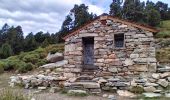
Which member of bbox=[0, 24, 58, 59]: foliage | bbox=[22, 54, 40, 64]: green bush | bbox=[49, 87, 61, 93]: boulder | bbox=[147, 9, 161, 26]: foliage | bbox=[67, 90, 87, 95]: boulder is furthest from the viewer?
bbox=[147, 9, 161, 26]: foliage

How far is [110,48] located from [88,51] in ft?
4.61

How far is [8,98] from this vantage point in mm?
7961

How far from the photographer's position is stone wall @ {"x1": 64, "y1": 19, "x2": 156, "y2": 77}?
13935 mm

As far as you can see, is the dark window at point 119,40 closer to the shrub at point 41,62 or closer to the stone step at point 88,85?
the stone step at point 88,85

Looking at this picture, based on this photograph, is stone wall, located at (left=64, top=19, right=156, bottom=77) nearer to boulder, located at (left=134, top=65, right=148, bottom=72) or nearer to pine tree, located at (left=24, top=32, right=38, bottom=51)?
boulder, located at (left=134, top=65, right=148, bottom=72)

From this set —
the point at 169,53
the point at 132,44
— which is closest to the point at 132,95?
the point at 132,44

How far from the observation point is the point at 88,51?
15.5m

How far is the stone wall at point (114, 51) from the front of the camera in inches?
549

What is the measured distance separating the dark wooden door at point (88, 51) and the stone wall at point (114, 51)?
0.39 meters

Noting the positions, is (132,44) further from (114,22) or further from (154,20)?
(154,20)

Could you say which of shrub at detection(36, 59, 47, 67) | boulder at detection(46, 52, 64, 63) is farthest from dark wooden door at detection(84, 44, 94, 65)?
boulder at detection(46, 52, 64, 63)

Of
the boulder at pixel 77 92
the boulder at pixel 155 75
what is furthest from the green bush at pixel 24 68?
the boulder at pixel 155 75

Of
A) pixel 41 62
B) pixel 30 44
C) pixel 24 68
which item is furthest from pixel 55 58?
pixel 30 44

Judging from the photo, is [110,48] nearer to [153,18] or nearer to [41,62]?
[41,62]
